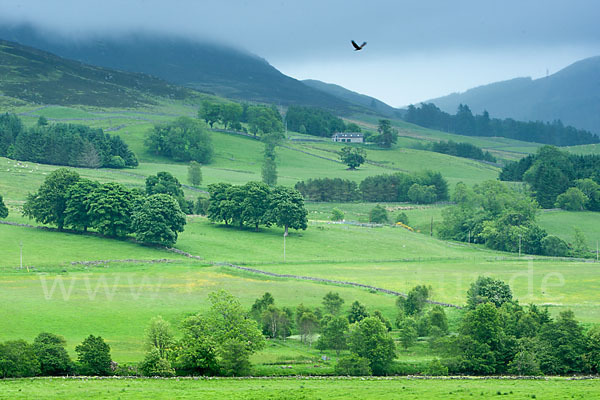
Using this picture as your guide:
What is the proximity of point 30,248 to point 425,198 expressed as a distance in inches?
4153

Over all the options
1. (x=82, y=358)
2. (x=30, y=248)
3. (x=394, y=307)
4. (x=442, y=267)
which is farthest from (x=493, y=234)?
(x=82, y=358)

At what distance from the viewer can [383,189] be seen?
185125mm

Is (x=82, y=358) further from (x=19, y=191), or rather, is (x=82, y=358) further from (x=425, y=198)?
(x=425, y=198)

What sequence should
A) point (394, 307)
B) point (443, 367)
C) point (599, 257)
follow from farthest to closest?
point (599, 257), point (394, 307), point (443, 367)

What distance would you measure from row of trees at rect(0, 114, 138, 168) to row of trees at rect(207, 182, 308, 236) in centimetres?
6122

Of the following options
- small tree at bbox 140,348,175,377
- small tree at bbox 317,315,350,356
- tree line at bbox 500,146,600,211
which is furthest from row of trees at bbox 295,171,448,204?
small tree at bbox 140,348,175,377

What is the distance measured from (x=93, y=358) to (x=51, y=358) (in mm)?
3080

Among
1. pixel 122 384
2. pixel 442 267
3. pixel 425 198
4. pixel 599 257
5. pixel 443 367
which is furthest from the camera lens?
pixel 425 198

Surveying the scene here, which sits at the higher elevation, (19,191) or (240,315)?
(19,191)

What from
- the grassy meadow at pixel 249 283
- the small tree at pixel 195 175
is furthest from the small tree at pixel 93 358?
the small tree at pixel 195 175

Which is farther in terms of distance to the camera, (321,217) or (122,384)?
(321,217)

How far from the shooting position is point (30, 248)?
10338cm

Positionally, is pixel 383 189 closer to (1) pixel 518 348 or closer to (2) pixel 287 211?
(2) pixel 287 211

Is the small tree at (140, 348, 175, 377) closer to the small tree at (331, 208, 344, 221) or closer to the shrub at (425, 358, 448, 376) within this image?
the shrub at (425, 358, 448, 376)
